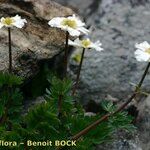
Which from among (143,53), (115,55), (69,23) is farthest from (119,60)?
(143,53)

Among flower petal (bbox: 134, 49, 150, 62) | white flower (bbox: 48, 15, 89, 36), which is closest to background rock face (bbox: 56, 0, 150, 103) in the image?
white flower (bbox: 48, 15, 89, 36)

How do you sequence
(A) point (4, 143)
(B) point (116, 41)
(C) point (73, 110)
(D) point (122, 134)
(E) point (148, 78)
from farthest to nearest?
(B) point (116, 41), (E) point (148, 78), (D) point (122, 134), (C) point (73, 110), (A) point (4, 143)

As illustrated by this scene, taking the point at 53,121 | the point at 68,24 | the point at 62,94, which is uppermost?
the point at 68,24

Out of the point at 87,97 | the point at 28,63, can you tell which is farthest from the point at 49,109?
the point at 87,97

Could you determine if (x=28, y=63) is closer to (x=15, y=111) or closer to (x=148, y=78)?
(x=15, y=111)

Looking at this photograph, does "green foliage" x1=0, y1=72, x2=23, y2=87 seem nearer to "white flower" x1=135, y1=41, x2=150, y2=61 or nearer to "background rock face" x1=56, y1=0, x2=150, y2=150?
"white flower" x1=135, y1=41, x2=150, y2=61

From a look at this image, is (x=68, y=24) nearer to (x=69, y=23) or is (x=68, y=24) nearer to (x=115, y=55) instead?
(x=69, y=23)
